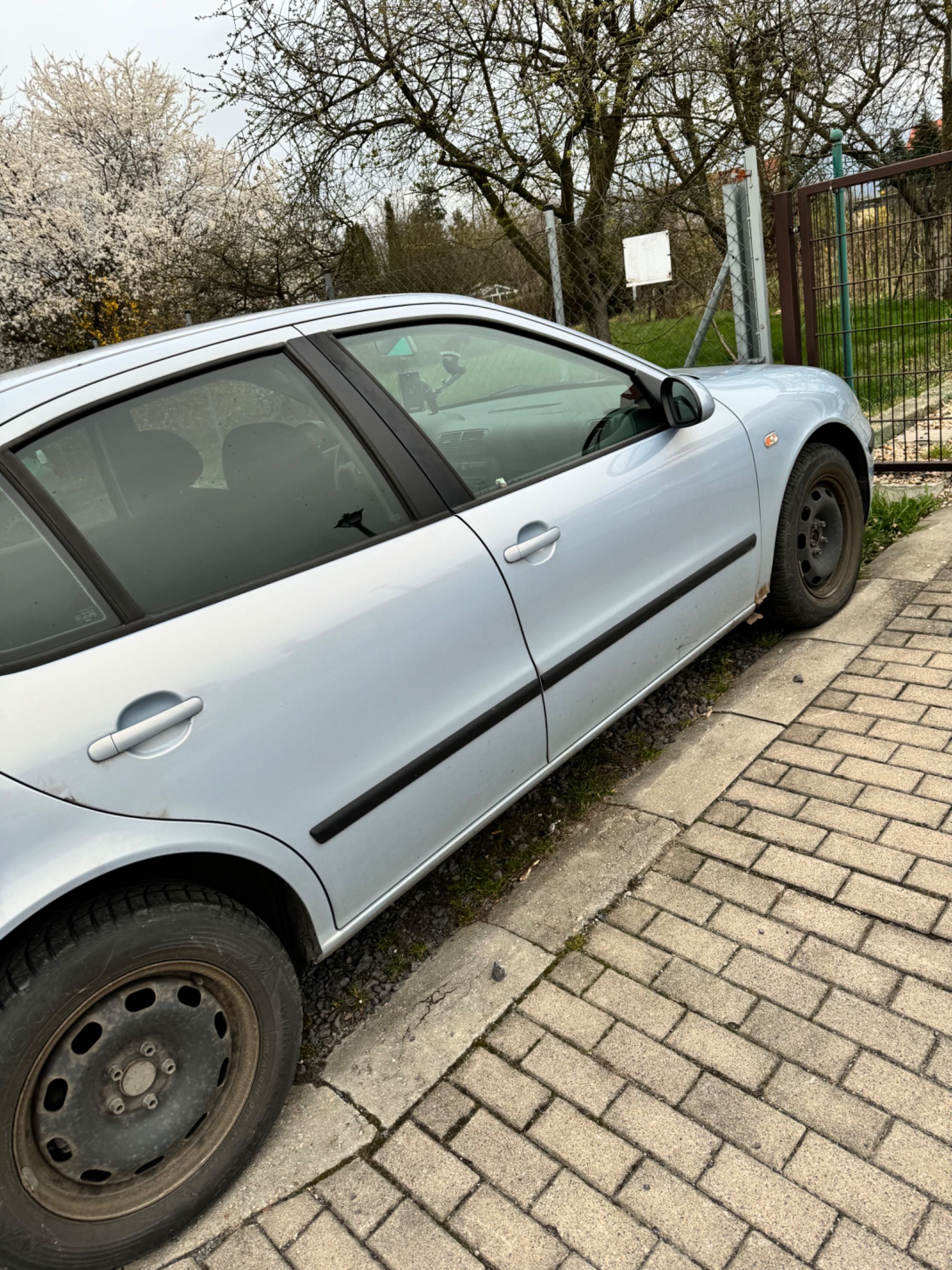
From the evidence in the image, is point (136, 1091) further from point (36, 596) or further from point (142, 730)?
Answer: point (36, 596)

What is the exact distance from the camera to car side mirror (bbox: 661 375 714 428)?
296 cm

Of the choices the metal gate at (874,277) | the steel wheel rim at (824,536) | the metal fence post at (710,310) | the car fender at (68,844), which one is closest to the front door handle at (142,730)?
the car fender at (68,844)

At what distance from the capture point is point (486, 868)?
2900 mm

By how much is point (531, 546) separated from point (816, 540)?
6.24 ft

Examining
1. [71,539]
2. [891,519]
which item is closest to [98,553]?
[71,539]

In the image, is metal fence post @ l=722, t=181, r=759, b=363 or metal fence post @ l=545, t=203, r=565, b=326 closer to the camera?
metal fence post @ l=722, t=181, r=759, b=363

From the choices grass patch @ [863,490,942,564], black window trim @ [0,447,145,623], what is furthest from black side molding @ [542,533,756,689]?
grass patch @ [863,490,942,564]

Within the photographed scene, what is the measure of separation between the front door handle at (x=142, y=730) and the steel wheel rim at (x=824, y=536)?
2.66 metres

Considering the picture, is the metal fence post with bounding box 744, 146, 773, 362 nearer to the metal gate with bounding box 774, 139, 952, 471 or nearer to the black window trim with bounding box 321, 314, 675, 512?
the metal gate with bounding box 774, 139, 952, 471

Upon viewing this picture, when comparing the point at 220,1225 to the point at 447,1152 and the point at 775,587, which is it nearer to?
the point at 447,1152

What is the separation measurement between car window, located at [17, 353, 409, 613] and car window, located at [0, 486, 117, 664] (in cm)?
8

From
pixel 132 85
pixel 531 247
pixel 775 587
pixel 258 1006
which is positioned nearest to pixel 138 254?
pixel 132 85

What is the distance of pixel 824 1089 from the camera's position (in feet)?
6.24

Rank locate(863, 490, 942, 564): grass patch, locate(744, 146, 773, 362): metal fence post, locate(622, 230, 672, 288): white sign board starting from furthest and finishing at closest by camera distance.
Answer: locate(622, 230, 672, 288): white sign board, locate(744, 146, 773, 362): metal fence post, locate(863, 490, 942, 564): grass patch
